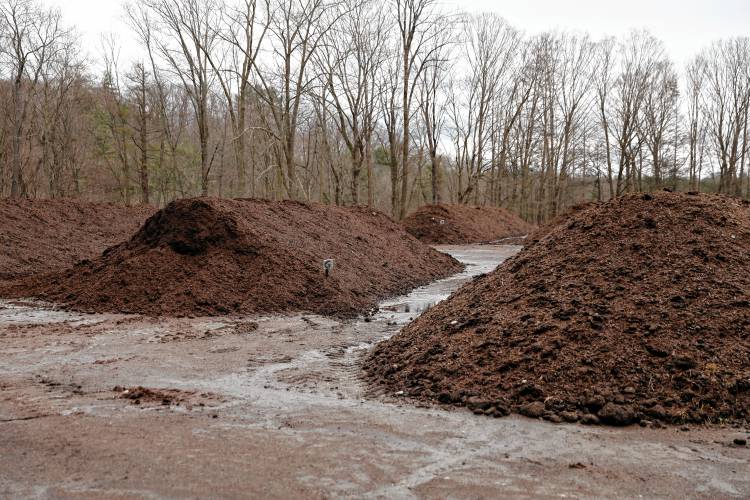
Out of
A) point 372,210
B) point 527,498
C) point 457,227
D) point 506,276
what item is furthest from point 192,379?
point 457,227

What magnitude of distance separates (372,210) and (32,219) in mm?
10465

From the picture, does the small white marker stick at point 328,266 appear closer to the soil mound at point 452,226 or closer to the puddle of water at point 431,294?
the puddle of water at point 431,294

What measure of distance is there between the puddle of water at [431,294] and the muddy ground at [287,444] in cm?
349

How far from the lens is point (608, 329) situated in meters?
5.12

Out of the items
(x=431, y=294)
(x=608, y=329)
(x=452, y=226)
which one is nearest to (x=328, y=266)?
(x=431, y=294)

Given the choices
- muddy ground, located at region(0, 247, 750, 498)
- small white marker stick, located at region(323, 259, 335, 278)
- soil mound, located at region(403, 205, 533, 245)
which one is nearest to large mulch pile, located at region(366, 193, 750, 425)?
muddy ground, located at region(0, 247, 750, 498)

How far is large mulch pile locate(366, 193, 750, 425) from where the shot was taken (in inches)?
171

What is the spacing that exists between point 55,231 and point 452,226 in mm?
18031

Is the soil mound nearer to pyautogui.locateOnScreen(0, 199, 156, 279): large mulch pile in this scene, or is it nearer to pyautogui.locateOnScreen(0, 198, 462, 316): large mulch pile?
pyautogui.locateOnScreen(0, 199, 156, 279): large mulch pile

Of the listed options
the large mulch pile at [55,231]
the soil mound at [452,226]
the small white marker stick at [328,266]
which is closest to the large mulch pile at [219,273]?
the small white marker stick at [328,266]

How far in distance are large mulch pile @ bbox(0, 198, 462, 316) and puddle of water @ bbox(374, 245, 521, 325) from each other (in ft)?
1.29

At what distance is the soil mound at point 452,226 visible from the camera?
28.1 m

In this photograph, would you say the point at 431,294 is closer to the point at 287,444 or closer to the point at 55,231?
the point at 287,444

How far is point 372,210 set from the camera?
18688mm
